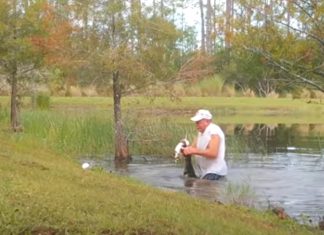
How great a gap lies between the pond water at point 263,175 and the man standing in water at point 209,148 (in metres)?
0.27

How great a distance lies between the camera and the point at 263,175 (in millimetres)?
17719

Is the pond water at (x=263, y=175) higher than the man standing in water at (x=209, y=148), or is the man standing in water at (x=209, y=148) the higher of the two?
the man standing in water at (x=209, y=148)

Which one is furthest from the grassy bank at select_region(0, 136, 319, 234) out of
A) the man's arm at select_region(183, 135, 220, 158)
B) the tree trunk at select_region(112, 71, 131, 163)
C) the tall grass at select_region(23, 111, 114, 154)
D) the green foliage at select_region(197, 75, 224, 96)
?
the green foliage at select_region(197, 75, 224, 96)

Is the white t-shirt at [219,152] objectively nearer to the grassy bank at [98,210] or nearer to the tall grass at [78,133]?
the grassy bank at [98,210]

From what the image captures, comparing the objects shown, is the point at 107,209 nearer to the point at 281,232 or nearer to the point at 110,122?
the point at 281,232

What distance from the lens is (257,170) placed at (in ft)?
61.2

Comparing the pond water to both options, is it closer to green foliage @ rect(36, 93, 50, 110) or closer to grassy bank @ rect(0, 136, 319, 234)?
grassy bank @ rect(0, 136, 319, 234)

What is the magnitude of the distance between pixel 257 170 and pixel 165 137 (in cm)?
301

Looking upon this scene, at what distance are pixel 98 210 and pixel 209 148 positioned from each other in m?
6.72

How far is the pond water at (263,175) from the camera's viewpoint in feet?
42.1

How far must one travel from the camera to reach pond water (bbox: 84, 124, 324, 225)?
12.8 metres

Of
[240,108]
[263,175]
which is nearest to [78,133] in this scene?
[263,175]

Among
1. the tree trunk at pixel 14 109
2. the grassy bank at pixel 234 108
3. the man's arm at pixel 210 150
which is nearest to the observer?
the man's arm at pixel 210 150

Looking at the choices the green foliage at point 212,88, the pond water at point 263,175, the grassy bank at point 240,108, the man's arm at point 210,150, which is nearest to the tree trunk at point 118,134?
the pond water at point 263,175
